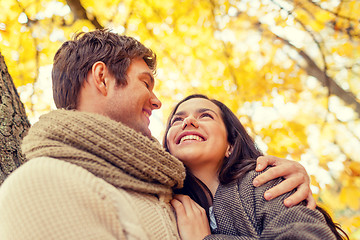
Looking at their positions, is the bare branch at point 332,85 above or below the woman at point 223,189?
above

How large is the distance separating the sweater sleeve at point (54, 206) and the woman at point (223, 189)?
543 mm

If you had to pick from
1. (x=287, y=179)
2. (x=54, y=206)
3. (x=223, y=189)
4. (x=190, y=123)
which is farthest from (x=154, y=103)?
(x=54, y=206)

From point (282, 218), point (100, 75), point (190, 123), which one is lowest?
point (282, 218)

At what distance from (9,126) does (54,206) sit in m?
0.88

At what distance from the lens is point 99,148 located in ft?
4.00

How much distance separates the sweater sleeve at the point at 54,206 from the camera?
917mm

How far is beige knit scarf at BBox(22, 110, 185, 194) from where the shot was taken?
1.18 metres

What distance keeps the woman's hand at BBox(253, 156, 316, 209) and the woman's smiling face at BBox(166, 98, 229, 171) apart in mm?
411

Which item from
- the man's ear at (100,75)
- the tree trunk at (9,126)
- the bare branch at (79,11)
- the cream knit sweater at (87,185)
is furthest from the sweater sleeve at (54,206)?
the bare branch at (79,11)

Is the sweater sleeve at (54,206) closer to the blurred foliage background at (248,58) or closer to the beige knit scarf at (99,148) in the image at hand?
the beige knit scarf at (99,148)

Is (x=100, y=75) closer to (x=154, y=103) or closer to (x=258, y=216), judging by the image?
(x=154, y=103)

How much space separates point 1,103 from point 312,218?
5.47 ft

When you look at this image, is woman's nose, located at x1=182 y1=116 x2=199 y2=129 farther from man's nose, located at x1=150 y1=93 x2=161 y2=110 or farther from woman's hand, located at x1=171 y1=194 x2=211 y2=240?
woman's hand, located at x1=171 y1=194 x2=211 y2=240

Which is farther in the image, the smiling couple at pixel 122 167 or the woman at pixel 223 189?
the woman at pixel 223 189
